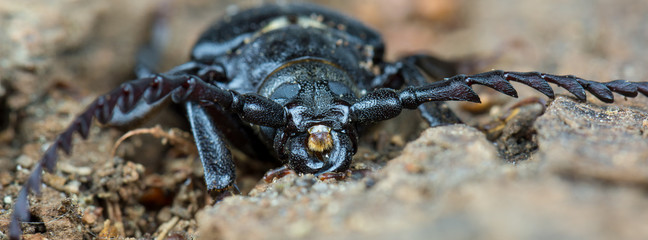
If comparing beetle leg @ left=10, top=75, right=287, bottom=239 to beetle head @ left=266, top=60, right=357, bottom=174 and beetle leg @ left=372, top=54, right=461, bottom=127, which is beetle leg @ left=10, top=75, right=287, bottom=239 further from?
beetle leg @ left=372, top=54, right=461, bottom=127

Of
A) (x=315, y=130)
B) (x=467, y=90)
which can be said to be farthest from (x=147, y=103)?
(x=467, y=90)

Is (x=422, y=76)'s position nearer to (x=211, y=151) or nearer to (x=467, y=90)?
(x=467, y=90)

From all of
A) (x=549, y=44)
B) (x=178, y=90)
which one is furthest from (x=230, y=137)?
(x=549, y=44)

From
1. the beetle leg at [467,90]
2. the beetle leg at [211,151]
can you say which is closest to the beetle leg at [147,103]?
the beetle leg at [211,151]

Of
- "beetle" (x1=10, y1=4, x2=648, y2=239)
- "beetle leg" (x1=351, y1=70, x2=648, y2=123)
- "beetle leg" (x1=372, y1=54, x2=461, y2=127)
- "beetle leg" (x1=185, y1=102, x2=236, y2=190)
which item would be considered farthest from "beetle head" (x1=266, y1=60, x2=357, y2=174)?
"beetle leg" (x1=372, y1=54, x2=461, y2=127)

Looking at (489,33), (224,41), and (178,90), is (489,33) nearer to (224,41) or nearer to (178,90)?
(224,41)

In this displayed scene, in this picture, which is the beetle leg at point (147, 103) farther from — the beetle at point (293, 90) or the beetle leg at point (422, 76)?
the beetle leg at point (422, 76)
